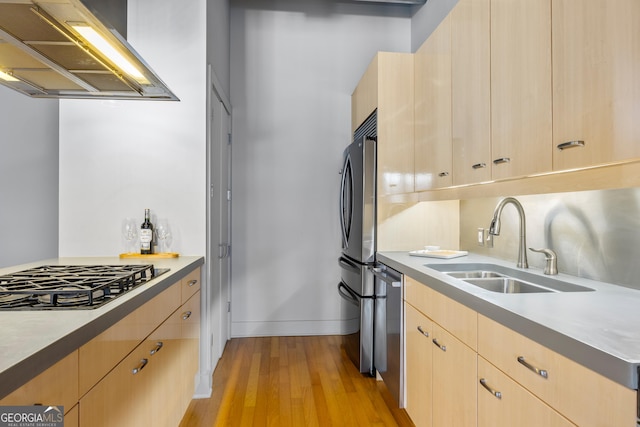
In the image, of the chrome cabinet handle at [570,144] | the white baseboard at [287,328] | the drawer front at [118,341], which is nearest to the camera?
the drawer front at [118,341]

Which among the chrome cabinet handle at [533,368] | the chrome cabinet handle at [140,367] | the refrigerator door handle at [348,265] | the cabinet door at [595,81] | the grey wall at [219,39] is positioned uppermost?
the grey wall at [219,39]

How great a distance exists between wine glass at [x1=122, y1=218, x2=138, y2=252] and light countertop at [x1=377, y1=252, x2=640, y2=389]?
1795mm

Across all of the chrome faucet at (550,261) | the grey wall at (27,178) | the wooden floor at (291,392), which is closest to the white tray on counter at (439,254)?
the chrome faucet at (550,261)

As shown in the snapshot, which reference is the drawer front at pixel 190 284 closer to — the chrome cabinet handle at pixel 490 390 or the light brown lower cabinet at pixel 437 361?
the light brown lower cabinet at pixel 437 361

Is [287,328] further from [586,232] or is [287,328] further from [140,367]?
[586,232]

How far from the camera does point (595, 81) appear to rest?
1.08m

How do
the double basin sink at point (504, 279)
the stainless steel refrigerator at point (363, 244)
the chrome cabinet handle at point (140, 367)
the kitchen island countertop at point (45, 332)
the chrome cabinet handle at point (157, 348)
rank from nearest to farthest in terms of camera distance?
the kitchen island countertop at point (45, 332), the chrome cabinet handle at point (140, 367), the chrome cabinet handle at point (157, 348), the double basin sink at point (504, 279), the stainless steel refrigerator at point (363, 244)

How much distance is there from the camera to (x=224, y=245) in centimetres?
309

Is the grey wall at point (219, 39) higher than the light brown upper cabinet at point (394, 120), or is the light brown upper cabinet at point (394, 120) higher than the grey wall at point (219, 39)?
the grey wall at point (219, 39)

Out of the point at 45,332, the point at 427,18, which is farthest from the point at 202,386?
the point at 427,18

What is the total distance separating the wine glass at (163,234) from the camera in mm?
2309

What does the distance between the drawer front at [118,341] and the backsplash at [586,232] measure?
1.80 m

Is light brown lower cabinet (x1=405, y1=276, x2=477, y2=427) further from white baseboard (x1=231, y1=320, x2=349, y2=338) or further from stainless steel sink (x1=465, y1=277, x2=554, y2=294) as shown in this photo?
white baseboard (x1=231, y1=320, x2=349, y2=338)

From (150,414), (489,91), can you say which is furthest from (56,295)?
(489,91)
